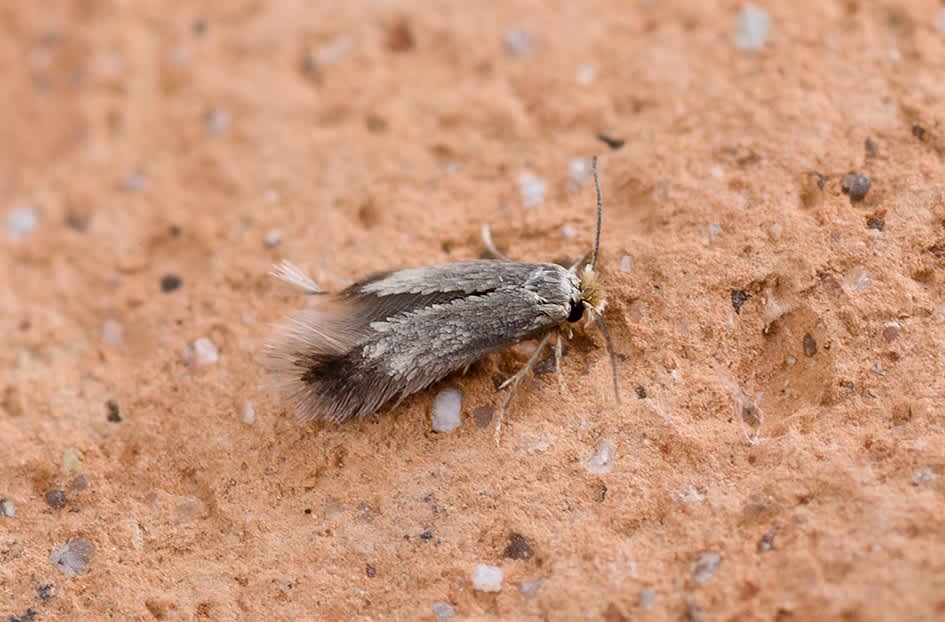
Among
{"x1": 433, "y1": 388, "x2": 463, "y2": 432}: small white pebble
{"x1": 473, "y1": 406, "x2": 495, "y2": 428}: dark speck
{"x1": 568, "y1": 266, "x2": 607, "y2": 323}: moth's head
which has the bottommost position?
{"x1": 433, "y1": 388, "x2": 463, "y2": 432}: small white pebble

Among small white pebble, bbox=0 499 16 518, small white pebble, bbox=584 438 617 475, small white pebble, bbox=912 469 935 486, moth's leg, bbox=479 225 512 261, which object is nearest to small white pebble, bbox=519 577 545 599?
small white pebble, bbox=584 438 617 475

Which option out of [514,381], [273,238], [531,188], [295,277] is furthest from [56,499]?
[531,188]

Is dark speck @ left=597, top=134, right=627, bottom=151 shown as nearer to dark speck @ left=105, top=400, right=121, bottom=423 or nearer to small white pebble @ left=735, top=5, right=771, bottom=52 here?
small white pebble @ left=735, top=5, right=771, bottom=52

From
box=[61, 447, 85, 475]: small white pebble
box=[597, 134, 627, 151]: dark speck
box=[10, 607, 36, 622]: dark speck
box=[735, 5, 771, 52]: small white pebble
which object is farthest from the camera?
box=[735, 5, 771, 52]: small white pebble

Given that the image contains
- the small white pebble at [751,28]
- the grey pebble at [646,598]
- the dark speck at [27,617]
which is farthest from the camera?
the small white pebble at [751,28]

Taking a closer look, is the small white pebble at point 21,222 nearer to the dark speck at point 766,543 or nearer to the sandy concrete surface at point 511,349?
the sandy concrete surface at point 511,349

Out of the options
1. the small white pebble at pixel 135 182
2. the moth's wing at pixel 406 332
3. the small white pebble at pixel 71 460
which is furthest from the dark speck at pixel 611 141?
the small white pebble at pixel 71 460

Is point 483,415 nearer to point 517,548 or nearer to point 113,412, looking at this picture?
point 517,548
